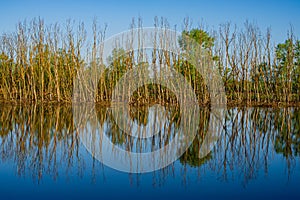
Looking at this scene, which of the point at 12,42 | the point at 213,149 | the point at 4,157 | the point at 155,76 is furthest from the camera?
the point at 12,42

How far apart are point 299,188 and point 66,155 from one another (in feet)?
8.60

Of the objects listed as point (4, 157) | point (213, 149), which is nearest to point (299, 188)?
point (213, 149)

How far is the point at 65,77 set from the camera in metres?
15.7

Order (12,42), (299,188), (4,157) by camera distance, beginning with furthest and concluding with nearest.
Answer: (12,42) < (4,157) < (299,188)

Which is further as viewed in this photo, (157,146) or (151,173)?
(157,146)

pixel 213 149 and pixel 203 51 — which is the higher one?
pixel 203 51

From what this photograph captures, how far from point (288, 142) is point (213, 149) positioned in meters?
1.40

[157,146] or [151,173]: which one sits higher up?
[157,146]

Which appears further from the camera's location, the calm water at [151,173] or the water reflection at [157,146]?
the water reflection at [157,146]

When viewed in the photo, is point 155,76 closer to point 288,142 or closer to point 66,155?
point 288,142

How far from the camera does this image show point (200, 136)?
18.1 feet

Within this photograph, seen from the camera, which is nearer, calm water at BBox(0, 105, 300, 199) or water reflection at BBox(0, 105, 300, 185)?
calm water at BBox(0, 105, 300, 199)

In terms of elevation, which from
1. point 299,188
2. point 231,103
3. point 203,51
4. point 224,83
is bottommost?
point 299,188

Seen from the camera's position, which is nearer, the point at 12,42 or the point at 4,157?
the point at 4,157
